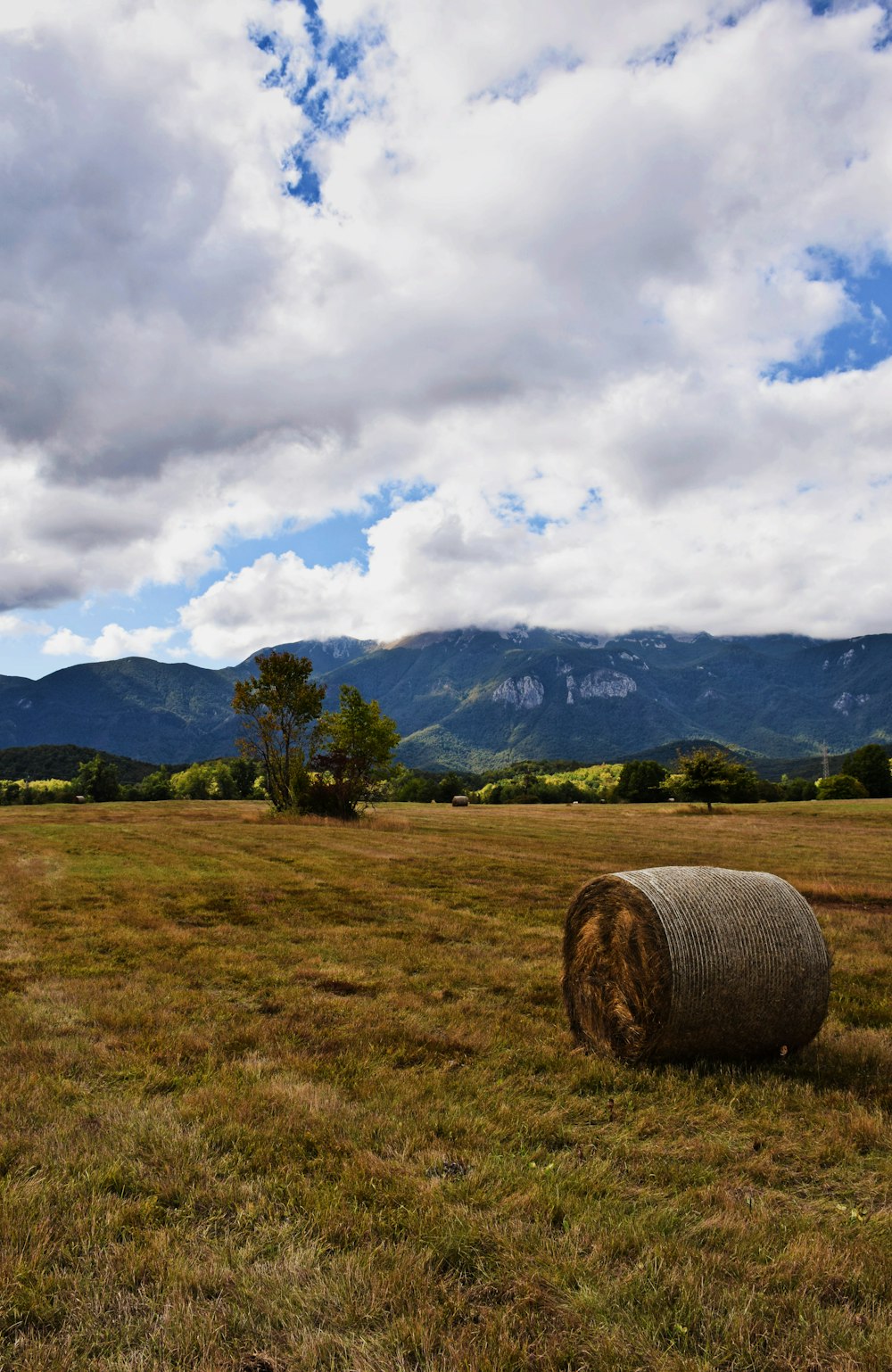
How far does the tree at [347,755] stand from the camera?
40.9m

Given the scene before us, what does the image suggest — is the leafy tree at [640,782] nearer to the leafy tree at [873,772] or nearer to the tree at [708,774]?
the leafy tree at [873,772]

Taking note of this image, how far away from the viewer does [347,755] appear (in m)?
41.5

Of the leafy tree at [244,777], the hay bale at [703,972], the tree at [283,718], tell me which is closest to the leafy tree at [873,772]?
the tree at [283,718]

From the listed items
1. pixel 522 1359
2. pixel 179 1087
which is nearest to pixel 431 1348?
pixel 522 1359

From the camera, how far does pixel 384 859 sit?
76.7 ft

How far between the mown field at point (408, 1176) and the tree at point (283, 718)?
3030 cm

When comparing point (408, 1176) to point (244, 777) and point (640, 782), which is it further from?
point (244, 777)

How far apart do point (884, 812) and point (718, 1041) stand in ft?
169

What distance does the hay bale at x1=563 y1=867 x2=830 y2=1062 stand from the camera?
6934 mm

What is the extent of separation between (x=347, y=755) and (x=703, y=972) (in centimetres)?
3563

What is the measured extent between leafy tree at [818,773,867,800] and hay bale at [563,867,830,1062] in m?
82.9

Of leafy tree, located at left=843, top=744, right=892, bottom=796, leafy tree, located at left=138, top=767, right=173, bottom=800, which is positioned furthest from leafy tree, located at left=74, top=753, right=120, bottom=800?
leafy tree, located at left=843, top=744, right=892, bottom=796

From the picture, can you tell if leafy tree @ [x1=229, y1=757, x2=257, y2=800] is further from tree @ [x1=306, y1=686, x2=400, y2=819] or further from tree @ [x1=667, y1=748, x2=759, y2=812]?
tree @ [x1=667, y1=748, x2=759, y2=812]

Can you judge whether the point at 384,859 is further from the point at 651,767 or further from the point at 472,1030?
the point at 651,767
